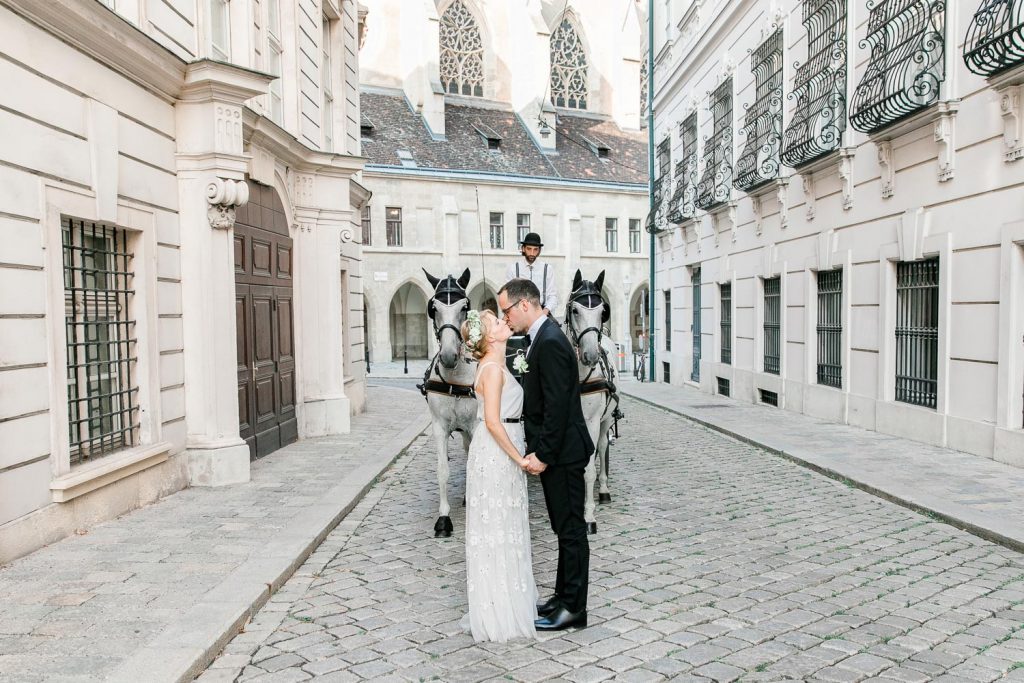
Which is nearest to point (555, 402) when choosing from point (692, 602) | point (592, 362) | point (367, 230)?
point (692, 602)

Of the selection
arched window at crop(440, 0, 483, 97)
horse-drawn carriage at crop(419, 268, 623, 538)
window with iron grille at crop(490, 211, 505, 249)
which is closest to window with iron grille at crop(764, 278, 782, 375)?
horse-drawn carriage at crop(419, 268, 623, 538)

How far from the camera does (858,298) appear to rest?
12.2 meters

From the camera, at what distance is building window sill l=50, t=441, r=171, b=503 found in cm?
607

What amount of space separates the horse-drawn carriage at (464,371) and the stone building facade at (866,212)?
490 centimetres

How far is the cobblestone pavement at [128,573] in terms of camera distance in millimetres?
4055

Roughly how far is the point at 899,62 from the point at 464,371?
752cm

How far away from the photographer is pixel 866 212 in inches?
470

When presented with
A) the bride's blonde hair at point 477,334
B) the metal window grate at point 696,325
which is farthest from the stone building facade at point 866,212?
the bride's blonde hair at point 477,334

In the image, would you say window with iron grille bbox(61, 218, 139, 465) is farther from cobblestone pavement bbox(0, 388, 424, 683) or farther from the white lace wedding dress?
the white lace wedding dress

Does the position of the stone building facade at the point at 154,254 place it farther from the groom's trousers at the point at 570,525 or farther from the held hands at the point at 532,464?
the groom's trousers at the point at 570,525

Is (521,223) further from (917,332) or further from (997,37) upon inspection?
(997,37)

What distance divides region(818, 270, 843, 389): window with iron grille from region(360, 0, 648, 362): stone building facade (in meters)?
26.0

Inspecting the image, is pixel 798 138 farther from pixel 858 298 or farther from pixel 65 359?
pixel 65 359

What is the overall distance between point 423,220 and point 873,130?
3088 centimetres
